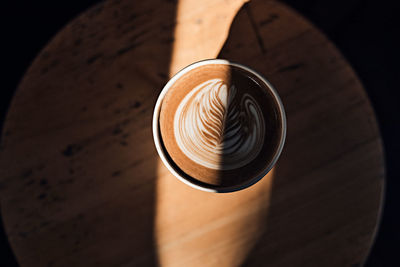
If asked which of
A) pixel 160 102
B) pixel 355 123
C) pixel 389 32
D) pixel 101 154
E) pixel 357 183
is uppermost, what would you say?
pixel 160 102

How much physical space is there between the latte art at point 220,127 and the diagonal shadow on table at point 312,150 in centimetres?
11

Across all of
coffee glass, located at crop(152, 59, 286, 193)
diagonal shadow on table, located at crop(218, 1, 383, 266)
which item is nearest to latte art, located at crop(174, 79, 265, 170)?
coffee glass, located at crop(152, 59, 286, 193)

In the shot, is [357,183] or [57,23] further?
[57,23]

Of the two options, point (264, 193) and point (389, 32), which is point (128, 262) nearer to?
point (264, 193)

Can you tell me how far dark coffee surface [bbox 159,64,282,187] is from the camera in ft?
2.33

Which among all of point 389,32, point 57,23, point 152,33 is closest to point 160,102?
point 152,33

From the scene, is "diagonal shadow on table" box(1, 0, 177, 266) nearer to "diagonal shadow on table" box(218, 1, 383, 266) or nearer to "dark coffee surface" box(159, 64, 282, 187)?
"dark coffee surface" box(159, 64, 282, 187)

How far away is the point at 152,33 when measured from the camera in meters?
0.78

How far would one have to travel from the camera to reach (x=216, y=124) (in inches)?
28.1

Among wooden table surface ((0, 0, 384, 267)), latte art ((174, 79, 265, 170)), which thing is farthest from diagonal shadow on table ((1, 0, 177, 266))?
latte art ((174, 79, 265, 170))

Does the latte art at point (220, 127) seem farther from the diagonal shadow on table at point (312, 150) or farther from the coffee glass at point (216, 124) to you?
the diagonal shadow on table at point (312, 150)

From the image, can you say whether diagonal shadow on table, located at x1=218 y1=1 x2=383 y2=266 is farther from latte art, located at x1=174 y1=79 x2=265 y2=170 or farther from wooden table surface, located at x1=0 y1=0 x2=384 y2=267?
latte art, located at x1=174 y1=79 x2=265 y2=170

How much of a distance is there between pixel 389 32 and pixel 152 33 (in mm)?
1300

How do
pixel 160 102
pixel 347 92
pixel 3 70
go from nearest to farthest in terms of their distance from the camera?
1. pixel 160 102
2. pixel 347 92
3. pixel 3 70
